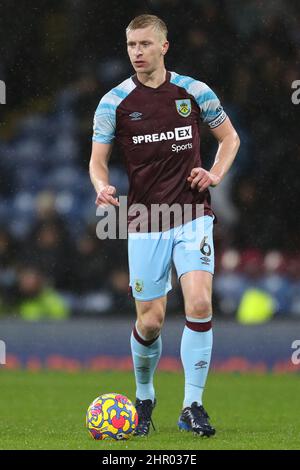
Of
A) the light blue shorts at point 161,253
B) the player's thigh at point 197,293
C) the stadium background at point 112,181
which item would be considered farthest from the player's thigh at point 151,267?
the stadium background at point 112,181

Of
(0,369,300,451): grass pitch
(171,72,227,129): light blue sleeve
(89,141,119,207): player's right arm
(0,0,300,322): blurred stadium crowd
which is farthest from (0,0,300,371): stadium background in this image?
(89,141,119,207): player's right arm

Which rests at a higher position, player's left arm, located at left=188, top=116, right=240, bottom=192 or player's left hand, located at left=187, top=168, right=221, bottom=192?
player's left arm, located at left=188, top=116, right=240, bottom=192

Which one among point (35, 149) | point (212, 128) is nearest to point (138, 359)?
point (212, 128)

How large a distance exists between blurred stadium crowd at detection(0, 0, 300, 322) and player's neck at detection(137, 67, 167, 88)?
5.67 m

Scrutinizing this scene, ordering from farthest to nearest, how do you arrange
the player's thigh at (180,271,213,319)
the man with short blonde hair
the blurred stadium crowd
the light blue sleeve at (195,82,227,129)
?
the blurred stadium crowd < the light blue sleeve at (195,82,227,129) < the man with short blonde hair < the player's thigh at (180,271,213,319)

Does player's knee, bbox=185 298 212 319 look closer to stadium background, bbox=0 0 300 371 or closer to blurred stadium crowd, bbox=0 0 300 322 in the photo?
stadium background, bbox=0 0 300 371

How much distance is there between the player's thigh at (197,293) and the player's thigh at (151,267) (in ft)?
0.71

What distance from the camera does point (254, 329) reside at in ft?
37.0

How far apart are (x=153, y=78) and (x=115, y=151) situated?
6.78 m

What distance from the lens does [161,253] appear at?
645cm

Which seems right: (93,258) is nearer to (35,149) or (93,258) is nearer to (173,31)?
(35,149)

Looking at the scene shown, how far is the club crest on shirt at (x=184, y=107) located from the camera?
655 cm

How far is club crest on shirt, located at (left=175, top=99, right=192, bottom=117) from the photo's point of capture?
6.55 meters
